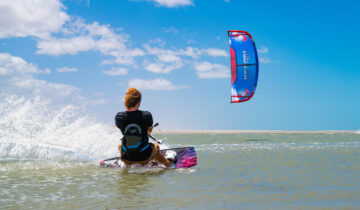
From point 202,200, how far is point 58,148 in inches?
241

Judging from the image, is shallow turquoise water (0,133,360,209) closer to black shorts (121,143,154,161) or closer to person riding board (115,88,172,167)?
black shorts (121,143,154,161)

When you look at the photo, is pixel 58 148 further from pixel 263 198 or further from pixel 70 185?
pixel 263 198

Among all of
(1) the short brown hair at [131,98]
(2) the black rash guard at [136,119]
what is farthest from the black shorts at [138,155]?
(1) the short brown hair at [131,98]

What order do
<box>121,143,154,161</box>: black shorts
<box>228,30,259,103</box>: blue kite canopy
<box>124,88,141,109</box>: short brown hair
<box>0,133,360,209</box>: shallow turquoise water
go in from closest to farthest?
<box>0,133,360,209</box>: shallow turquoise water < <box>124,88,141,109</box>: short brown hair < <box>121,143,154,161</box>: black shorts < <box>228,30,259,103</box>: blue kite canopy

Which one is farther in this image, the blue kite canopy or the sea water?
the blue kite canopy

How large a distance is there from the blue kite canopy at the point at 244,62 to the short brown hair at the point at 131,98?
50.3 ft

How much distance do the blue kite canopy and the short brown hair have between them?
1534 centimetres

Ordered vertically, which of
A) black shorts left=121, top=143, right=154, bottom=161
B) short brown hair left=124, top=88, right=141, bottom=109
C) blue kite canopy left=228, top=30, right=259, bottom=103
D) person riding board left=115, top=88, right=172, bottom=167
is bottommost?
black shorts left=121, top=143, right=154, bottom=161

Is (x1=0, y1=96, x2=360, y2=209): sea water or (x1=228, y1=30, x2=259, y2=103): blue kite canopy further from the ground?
(x1=228, y1=30, x2=259, y2=103): blue kite canopy

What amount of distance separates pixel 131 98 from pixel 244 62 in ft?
51.0

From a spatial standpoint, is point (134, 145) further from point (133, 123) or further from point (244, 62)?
point (244, 62)

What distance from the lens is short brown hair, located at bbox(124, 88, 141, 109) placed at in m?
6.12

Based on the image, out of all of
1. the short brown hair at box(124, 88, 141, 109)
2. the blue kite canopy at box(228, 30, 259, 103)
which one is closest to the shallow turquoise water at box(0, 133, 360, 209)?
the short brown hair at box(124, 88, 141, 109)

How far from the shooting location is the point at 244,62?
68.2ft
